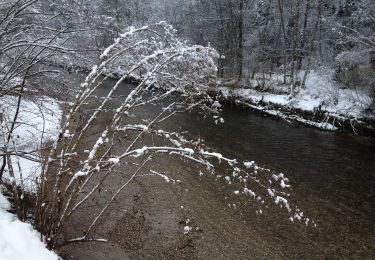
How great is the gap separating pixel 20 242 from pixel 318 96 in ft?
61.6

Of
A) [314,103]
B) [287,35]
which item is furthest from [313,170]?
[287,35]

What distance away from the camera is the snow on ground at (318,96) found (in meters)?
18.9

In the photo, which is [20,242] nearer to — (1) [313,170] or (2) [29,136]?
(2) [29,136]

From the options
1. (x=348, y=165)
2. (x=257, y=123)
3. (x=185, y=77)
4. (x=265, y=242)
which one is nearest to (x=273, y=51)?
(x=257, y=123)

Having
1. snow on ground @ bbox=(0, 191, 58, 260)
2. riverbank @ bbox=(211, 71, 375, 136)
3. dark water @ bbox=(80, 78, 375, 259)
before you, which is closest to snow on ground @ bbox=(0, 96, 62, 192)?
snow on ground @ bbox=(0, 191, 58, 260)

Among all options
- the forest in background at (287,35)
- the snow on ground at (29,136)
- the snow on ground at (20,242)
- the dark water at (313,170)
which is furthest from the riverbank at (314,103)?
the snow on ground at (20,242)

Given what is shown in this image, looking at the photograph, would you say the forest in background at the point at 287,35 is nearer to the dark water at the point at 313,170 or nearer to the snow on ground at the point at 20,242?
the dark water at the point at 313,170

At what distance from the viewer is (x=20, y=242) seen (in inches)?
201

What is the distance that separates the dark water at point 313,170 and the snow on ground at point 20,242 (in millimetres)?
4514

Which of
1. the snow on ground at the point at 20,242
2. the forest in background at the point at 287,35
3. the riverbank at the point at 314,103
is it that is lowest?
the riverbank at the point at 314,103

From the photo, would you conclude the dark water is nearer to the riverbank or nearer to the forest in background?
the riverbank

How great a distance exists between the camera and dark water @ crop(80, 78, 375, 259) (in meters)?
8.62

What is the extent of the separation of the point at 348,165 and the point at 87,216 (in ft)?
29.8

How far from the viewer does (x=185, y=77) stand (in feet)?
17.7
